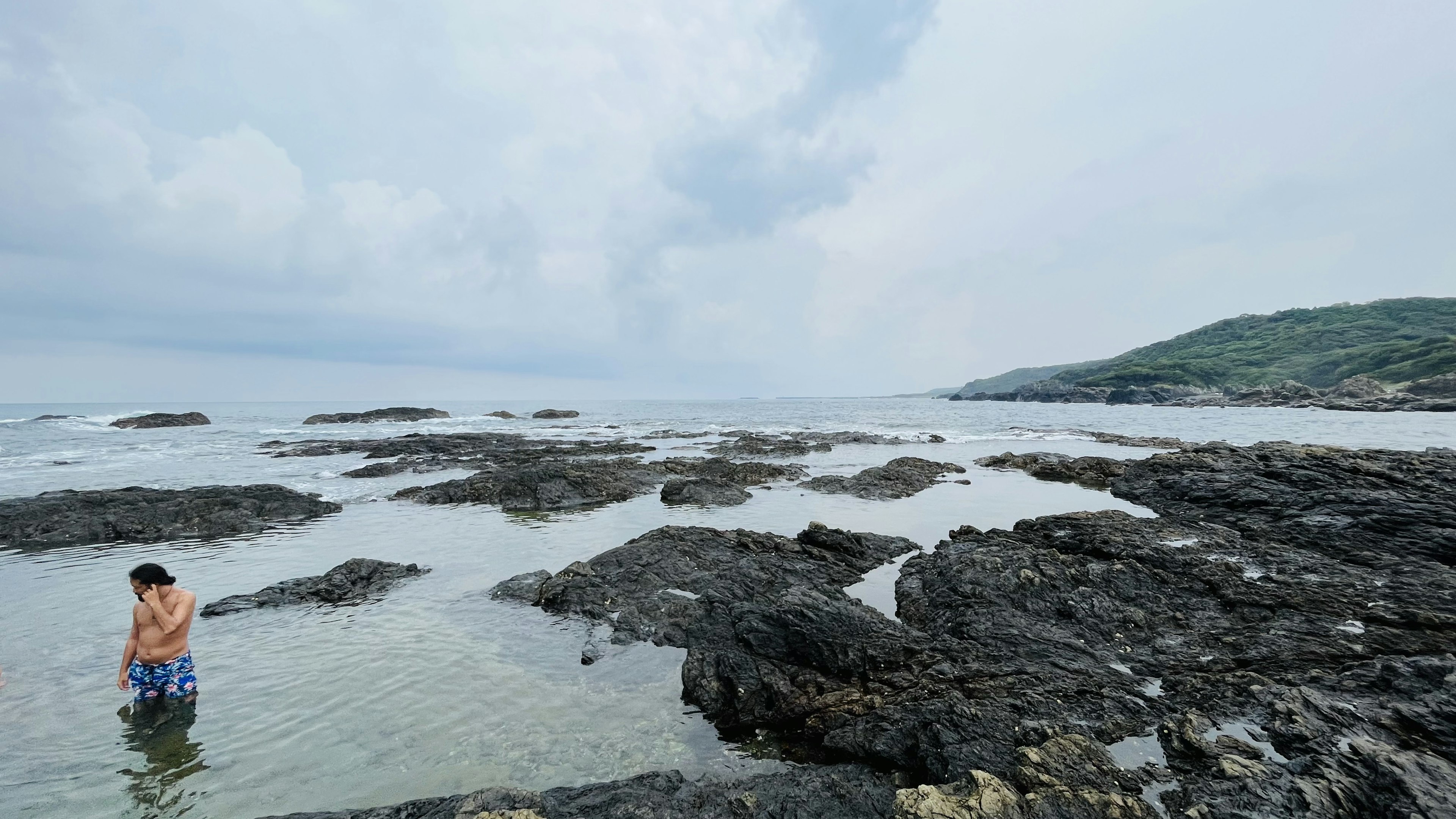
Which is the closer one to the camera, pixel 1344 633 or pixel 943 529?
pixel 1344 633

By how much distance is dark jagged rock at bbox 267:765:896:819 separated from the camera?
14.8 feet

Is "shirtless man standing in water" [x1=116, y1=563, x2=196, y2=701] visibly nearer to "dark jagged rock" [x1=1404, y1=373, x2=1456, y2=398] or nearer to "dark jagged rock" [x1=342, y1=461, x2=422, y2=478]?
"dark jagged rock" [x1=342, y1=461, x2=422, y2=478]

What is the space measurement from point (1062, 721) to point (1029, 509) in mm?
14047

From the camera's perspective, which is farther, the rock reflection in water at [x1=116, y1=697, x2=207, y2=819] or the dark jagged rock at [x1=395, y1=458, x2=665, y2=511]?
the dark jagged rock at [x1=395, y1=458, x2=665, y2=511]

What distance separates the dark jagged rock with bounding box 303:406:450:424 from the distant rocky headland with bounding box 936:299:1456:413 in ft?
446

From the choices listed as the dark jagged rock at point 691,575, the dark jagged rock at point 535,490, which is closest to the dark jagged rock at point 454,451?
the dark jagged rock at point 535,490

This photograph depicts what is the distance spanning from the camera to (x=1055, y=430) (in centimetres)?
5441

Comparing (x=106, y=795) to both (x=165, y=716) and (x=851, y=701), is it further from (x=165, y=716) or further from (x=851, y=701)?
(x=851, y=701)

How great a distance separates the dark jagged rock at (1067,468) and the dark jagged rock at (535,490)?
743 inches

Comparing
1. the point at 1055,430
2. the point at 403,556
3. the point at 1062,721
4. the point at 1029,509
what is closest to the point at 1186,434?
the point at 1055,430

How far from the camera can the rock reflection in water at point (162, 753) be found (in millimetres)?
5336

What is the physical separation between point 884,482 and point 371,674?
19.7m

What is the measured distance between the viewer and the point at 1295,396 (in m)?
89.9

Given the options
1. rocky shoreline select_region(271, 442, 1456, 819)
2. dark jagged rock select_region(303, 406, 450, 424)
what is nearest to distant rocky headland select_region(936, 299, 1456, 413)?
rocky shoreline select_region(271, 442, 1456, 819)
